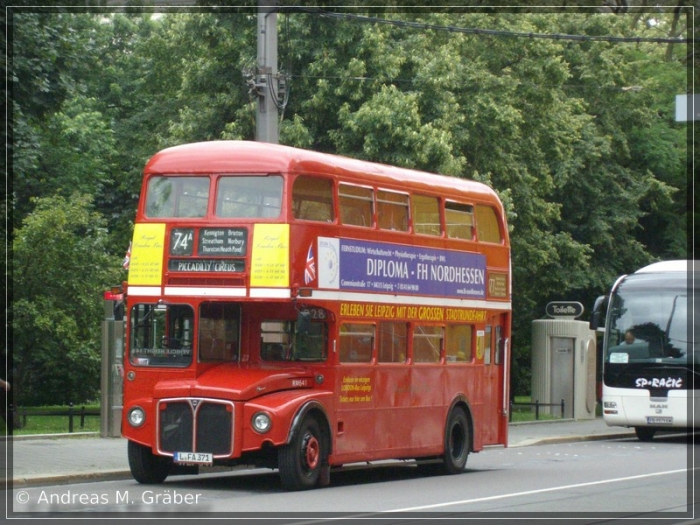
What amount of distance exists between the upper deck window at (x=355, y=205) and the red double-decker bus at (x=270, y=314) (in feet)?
0.08

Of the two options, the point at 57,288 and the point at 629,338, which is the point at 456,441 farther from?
the point at 57,288

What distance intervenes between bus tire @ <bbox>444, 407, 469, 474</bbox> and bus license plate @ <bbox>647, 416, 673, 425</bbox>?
8555 mm

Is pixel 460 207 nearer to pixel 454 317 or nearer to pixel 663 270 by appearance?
pixel 454 317

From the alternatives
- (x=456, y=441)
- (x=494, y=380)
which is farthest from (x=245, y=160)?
(x=494, y=380)

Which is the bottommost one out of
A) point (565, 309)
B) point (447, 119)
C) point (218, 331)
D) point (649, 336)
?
point (649, 336)

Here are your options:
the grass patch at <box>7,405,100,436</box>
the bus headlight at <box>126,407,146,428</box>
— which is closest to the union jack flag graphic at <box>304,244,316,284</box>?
the bus headlight at <box>126,407,146,428</box>

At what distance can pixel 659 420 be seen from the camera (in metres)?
28.6

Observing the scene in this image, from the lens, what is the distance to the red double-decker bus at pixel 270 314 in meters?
16.7

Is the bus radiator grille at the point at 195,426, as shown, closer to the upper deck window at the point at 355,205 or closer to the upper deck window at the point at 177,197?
the upper deck window at the point at 177,197

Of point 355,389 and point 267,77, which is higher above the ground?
point 267,77

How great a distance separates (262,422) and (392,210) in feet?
14.1

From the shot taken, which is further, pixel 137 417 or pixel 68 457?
pixel 68 457

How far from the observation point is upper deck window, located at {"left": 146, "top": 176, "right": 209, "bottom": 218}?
17.3 m

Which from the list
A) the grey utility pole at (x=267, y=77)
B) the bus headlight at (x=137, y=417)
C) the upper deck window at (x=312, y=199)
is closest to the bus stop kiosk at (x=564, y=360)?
the grey utility pole at (x=267, y=77)
